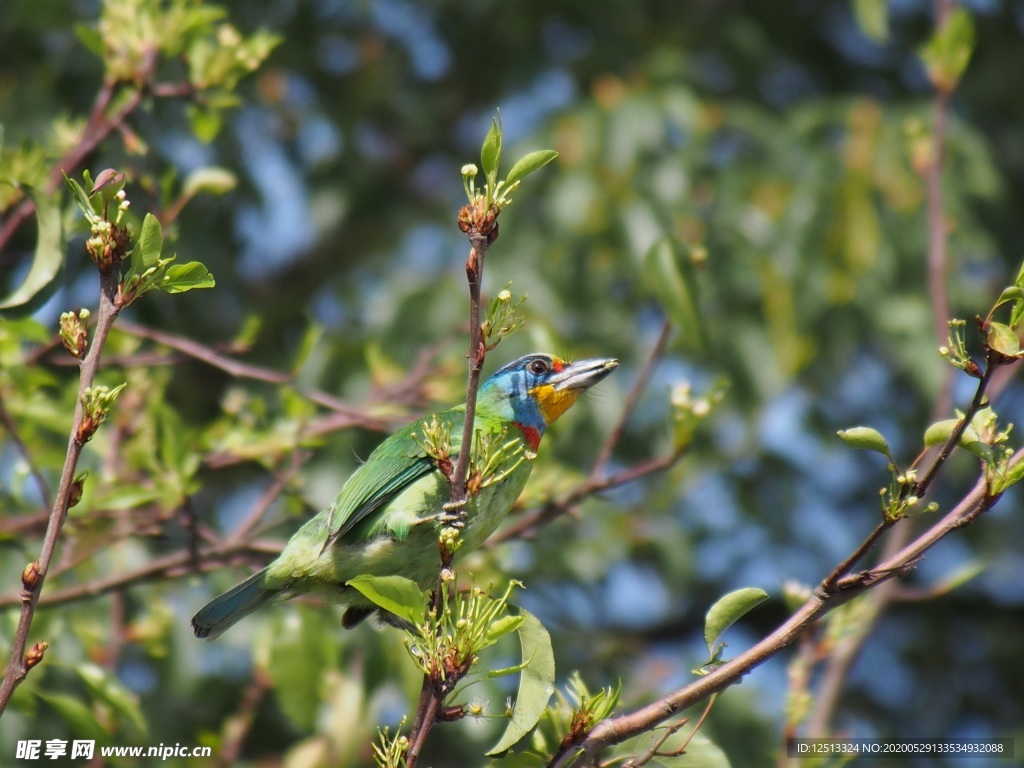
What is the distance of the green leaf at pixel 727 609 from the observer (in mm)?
2080

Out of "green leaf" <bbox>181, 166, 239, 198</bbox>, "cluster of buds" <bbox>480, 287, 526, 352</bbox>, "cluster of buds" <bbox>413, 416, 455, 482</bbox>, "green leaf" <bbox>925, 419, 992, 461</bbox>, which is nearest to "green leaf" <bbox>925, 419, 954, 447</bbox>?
"green leaf" <bbox>925, 419, 992, 461</bbox>

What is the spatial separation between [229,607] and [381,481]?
0.54 meters

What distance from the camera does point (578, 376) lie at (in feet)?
11.0

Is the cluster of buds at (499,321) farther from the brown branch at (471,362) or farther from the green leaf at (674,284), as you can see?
the green leaf at (674,284)

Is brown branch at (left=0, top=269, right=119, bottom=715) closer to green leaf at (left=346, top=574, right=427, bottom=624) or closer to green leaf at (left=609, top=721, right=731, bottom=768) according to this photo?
green leaf at (left=346, top=574, right=427, bottom=624)

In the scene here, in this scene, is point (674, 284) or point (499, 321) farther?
point (674, 284)

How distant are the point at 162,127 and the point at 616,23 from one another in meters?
2.45

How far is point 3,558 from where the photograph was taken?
13.8 ft

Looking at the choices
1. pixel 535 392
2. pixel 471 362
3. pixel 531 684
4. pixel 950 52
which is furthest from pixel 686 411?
pixel 950 52

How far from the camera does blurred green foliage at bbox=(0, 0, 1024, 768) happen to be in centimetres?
344

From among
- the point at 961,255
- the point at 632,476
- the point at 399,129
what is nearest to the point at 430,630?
the point at 632,476

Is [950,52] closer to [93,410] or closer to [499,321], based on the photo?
[499,321]

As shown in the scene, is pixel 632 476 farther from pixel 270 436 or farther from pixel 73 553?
pixel 73 553

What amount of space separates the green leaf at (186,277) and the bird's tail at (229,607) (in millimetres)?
1330
